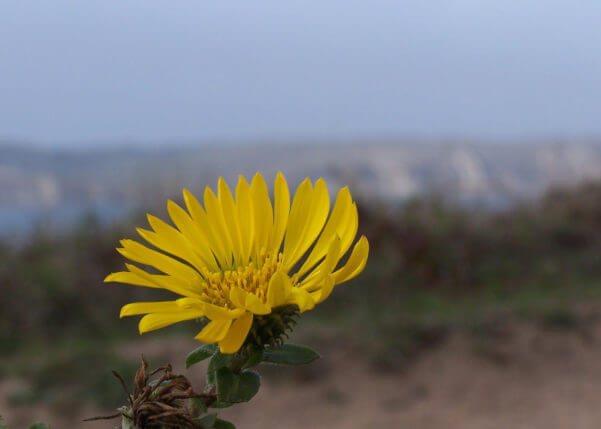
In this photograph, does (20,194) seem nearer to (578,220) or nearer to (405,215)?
(405,215)

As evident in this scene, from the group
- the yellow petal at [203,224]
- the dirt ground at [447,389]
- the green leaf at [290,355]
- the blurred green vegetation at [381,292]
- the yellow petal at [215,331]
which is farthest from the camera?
the blurred green vegetation at [381,292]

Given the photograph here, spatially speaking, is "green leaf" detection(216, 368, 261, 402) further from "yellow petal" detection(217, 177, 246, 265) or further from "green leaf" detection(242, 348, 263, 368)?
"yellow petal" detection(217, 177, 246, 265)

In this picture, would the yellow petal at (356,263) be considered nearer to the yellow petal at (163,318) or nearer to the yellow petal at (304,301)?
the yellow petal at (304,301)

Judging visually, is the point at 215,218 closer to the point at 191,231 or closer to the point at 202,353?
the point at 191,231

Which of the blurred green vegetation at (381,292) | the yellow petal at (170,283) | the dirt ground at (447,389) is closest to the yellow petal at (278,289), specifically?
the yellow petal at (170,283)

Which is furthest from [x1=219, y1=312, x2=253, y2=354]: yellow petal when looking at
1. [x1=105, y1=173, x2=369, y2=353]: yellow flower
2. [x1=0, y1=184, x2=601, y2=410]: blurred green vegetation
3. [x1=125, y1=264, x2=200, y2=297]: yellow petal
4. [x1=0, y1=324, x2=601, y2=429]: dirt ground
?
[x1=0, y1=184, x2=601, y2=410]: blurred green vegetation

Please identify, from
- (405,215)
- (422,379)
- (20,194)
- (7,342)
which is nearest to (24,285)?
(7,342)

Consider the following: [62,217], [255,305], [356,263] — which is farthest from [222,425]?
[62,217]
